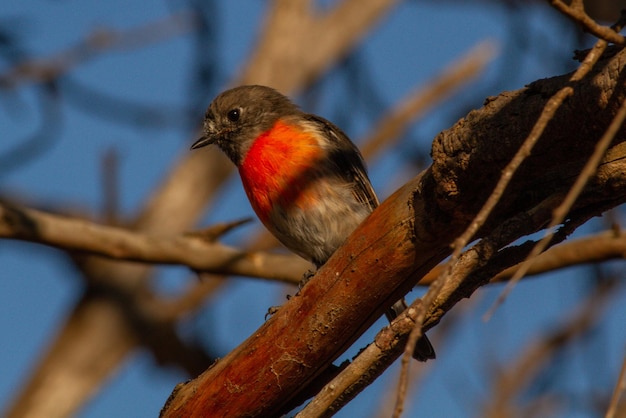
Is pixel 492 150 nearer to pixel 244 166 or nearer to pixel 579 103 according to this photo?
pixel 579 103

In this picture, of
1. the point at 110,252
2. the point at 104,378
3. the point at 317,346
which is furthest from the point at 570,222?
the point at 104,378

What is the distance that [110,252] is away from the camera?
6004mm

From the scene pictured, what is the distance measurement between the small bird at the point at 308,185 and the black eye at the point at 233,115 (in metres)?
0.26

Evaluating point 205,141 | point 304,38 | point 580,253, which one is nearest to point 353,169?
point 205,141

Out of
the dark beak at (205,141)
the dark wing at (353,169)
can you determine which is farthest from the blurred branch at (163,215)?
the dark wing at (353,169)

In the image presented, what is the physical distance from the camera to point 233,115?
A: 6.51 metres

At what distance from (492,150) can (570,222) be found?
398mm

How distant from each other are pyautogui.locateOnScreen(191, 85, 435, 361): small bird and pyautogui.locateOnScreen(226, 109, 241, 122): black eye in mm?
255

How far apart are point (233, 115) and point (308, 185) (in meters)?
1.20

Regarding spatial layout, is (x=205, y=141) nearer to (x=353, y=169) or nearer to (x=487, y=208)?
(x=353, y=169)

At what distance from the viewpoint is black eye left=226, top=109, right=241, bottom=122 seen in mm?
6496

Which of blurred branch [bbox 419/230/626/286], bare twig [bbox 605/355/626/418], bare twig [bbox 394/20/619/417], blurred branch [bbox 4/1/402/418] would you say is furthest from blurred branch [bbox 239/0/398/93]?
bare twig [bbox 605/355/626/418]

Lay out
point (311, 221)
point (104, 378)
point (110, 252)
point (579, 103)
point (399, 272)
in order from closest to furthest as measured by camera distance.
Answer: point (579, 103), point (399, 272), point (311, 221), point (110, 252), point (104, 378)

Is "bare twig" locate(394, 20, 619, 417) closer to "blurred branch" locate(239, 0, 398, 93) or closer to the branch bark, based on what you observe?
the branch bark
